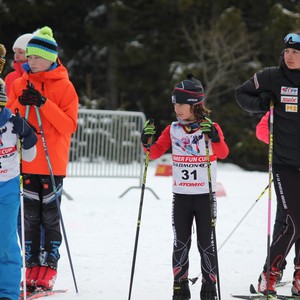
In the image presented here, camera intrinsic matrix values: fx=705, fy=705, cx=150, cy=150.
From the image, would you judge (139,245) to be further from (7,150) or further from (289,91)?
(7,150)

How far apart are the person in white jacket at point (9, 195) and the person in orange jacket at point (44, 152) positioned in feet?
1.91

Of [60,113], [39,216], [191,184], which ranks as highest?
[60,113]

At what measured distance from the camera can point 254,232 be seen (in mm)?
8281

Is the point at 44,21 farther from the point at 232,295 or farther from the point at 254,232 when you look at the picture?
the point at 232,295

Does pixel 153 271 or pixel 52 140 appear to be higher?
pixel 52 140

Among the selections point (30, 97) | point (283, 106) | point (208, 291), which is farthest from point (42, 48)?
point (208, 291)

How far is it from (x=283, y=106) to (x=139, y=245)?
108 inches

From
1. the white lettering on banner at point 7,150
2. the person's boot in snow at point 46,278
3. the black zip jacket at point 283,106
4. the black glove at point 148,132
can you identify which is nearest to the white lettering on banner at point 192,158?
the black glove at point 148,132

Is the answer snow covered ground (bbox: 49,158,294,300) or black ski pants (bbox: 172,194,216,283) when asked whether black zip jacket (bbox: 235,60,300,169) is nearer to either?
black ski pants (bbox: 172,194,216,283)

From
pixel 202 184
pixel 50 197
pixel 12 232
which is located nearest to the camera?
pixel 12 232

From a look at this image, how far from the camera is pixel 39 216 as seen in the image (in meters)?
5.23

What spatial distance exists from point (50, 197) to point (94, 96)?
20.4 meters

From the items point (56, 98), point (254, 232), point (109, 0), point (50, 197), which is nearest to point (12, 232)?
point (50, 197)

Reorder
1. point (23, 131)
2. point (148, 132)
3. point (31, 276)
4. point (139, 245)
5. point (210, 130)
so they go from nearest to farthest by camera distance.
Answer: point (23, 131)
point (210, 130)
point (148, 132)
point (31, 276)
point (139, 245)
